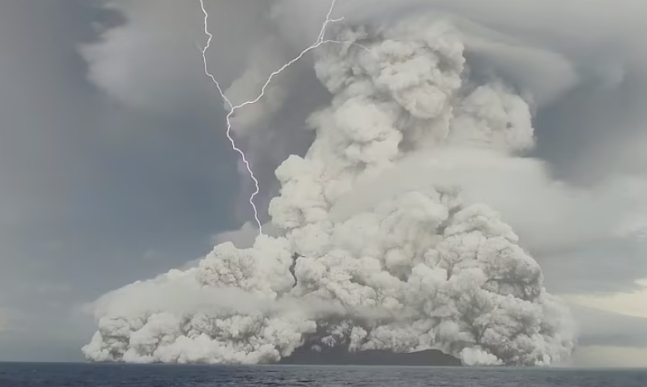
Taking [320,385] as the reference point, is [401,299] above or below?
above

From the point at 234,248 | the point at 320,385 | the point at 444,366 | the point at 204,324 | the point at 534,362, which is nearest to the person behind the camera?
the point at 320,385

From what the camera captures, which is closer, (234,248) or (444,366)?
(234,248)

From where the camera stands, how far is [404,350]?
48.7m

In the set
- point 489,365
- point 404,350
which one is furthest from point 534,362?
point 404,350

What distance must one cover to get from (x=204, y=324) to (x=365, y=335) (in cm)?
1128

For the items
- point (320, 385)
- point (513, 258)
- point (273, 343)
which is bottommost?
point (320, 385)

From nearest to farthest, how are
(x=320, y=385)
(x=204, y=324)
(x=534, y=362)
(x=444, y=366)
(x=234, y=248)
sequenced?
(x=320, y=385)
(x=234, y=248)
(x=204, y=324)
(x=534, y=362)
(x=444, y=366)

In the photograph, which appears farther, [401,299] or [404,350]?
[404,350]

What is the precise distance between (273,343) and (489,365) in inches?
569

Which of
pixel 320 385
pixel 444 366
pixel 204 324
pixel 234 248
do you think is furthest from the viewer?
pixel 444 366

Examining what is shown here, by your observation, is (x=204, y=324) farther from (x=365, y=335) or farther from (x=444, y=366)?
(x=444, y=366)

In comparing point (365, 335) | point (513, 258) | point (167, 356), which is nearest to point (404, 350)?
point (365, 335)

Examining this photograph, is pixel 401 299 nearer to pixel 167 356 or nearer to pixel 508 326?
pixel 508 326

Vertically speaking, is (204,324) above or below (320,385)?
→ above
